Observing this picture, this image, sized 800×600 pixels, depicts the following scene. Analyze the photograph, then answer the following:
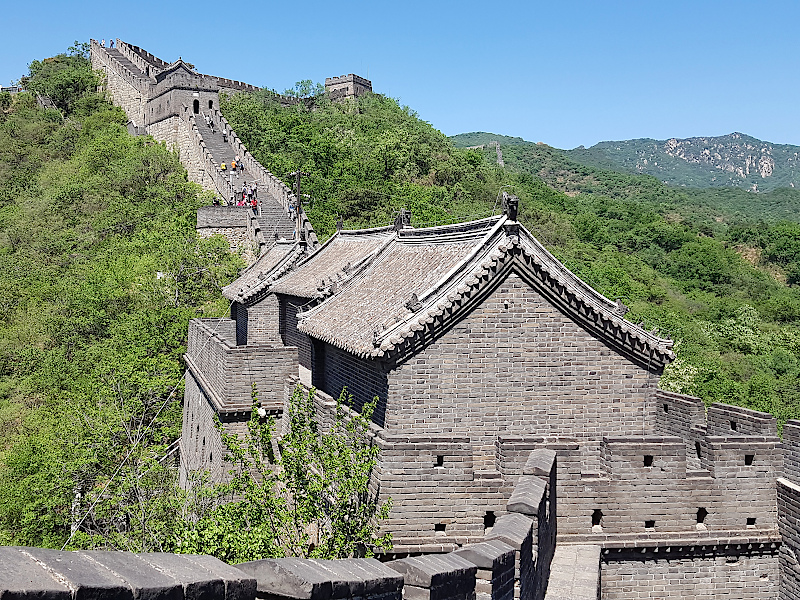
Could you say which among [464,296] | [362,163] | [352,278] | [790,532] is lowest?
[790,532]

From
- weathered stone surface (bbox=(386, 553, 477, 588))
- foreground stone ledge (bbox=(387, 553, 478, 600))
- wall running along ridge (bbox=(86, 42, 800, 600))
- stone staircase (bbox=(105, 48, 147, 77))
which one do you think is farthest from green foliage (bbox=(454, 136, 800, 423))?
stone staircase (bbox=(105, 48, 147, 77))

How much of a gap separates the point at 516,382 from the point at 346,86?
8330 cm

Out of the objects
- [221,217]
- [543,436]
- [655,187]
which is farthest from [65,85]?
[655,187]

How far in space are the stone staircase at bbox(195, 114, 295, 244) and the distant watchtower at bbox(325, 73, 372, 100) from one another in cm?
3502

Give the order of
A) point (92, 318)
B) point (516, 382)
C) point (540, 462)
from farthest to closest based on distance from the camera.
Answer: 1. point (92, 318)
2. point (516, 382)
3. point (540, 462)

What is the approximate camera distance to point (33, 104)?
75.8 metres

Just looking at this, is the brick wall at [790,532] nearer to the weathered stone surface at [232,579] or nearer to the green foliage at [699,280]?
the weathered stone surface at [232,579]

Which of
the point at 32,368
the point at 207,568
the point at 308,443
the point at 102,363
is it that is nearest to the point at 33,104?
the point at 32,368

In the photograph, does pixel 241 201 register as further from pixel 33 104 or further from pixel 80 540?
pixel 33 104

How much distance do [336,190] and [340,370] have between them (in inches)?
1530

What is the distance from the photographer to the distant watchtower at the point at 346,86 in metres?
92.3

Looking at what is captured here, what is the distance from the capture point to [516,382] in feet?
45.1

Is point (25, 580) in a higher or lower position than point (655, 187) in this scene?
lower

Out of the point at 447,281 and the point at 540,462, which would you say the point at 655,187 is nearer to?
the point at 447,281
